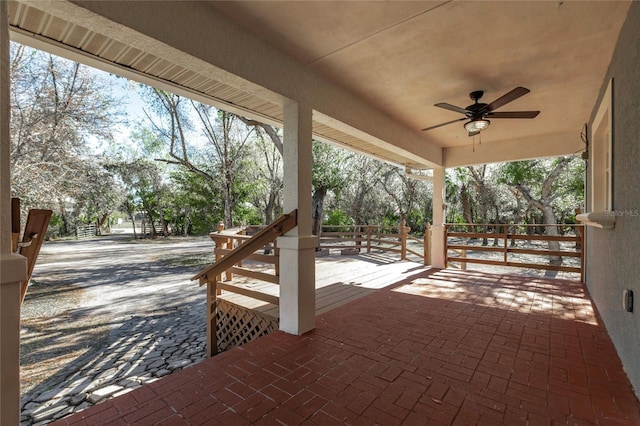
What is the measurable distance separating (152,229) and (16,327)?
26.6 meters

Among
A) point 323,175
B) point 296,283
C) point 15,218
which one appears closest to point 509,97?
point 296,283

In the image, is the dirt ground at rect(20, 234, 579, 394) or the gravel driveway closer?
the gravel driveway

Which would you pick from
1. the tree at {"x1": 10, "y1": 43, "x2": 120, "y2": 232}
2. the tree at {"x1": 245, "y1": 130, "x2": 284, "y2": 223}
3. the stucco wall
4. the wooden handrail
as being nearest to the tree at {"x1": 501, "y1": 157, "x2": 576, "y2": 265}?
the stucco wall

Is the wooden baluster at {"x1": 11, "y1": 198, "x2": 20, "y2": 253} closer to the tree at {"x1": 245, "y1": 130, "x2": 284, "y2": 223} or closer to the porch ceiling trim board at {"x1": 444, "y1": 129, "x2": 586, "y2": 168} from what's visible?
the porch ceiling trim board at {"x1": 444, "y1": 129, "x2": 586, "y2": 168}

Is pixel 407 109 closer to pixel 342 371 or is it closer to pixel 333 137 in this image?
pixel 333 137

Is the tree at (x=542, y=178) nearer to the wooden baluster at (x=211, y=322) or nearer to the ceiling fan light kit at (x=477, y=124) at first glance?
the ceiling fan light kit at (x=477, y=124)

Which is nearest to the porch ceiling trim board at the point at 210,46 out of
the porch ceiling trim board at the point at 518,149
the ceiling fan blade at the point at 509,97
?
the ceiling fan blade at the point at 509,97

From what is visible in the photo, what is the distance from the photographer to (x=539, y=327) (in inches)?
130

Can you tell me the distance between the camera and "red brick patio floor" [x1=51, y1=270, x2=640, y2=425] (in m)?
1.89

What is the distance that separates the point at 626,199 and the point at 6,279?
13.0 feet

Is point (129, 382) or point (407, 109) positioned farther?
point (407, 109)

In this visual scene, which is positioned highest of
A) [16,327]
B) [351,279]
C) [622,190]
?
[622,190]

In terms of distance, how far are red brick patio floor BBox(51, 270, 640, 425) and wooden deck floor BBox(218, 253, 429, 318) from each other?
73 centimetres

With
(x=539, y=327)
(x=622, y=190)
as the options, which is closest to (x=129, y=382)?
(x=539, y=327)
